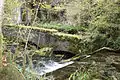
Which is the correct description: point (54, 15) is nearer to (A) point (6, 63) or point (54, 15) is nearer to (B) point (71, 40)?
(B) point (71, 40)

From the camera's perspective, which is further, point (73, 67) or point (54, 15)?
point (54, 15)

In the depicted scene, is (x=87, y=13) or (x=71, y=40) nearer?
(x=71, y=40)

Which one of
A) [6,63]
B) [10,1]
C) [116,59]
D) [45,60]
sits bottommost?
[45,60]

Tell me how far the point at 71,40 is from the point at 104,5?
199 centimetres

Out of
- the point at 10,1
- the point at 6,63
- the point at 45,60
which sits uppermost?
the point at 10,1

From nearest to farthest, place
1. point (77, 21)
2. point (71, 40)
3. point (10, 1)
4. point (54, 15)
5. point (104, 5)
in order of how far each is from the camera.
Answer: point (10, 1) → point (104, 5) → point (71, 40) → point (77, 21) → point (54, 15)

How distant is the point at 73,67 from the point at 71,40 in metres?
3.43

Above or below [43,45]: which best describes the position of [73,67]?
above

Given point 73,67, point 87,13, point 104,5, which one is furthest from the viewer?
point 87,13

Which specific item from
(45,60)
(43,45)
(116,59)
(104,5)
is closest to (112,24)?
(104,5)

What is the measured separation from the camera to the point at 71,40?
8.55m

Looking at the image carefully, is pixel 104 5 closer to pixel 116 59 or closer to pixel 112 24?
pixel 112 24

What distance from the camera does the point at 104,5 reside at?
764cm

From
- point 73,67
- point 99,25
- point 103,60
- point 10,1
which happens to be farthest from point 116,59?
point 10,1
